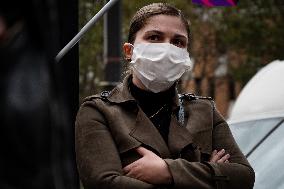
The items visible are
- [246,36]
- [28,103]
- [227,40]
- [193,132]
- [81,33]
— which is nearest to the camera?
[28,103]

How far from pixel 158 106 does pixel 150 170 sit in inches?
10.6

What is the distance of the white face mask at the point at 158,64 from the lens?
285 centimetres

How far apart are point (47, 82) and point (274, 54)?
2087cm

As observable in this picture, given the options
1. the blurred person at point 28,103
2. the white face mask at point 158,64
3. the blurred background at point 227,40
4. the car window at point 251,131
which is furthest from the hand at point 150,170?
the blurred background at point 227,40

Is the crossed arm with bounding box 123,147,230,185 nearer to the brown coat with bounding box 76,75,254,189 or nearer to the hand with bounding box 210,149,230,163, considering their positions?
the brown coat with bounding box 76,75,254,189

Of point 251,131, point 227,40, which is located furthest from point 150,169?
point 227,40

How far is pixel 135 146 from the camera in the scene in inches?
107

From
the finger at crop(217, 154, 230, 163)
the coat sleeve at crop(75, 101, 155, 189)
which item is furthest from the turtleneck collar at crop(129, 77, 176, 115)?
the finger at crop(217, 154, 230, 163)

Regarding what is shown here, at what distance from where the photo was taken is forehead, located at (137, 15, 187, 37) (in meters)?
2.88

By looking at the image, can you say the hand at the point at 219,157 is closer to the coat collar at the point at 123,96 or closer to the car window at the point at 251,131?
the coat collar at the point at 123,96

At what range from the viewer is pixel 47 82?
1.26 metres

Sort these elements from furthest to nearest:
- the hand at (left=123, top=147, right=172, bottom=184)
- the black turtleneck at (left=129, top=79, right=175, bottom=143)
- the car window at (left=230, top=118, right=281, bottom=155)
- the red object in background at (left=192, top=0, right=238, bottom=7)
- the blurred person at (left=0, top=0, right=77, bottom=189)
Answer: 1. the car window at (left=230, top=118, right=281, bottom=155)
2. the red object in background at (left=192, top=0, right=238, bottom=7)
3. the black turtleneck at (left=129, top=79, right=175, bottom=143)
4. the hand at (left=123, top=147, right=172, bottom=184)
5. the blurred person at (left=0, top=0, right=77, bottom=189)

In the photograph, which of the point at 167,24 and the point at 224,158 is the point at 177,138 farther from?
the point at 167,24

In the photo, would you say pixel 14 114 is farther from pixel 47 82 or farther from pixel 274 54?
pixel 274 54
